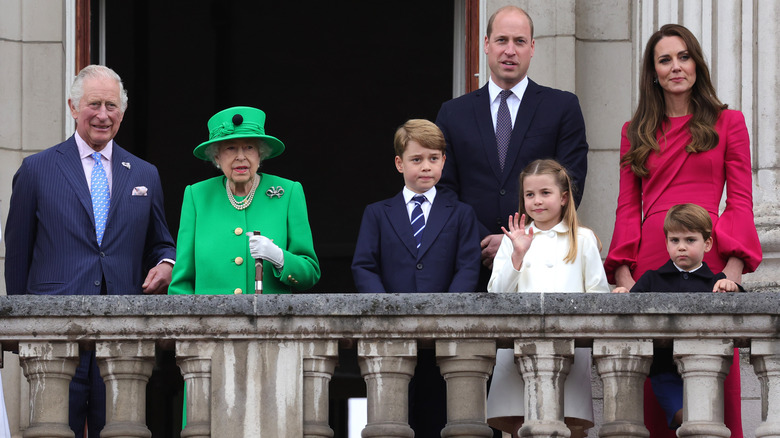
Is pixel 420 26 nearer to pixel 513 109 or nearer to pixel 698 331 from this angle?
pixel 513 109

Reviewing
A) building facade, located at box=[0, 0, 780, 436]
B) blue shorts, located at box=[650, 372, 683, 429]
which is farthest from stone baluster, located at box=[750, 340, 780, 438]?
building facade, located at box=[0, 0, 780, 436]

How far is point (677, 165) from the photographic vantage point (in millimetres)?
6324

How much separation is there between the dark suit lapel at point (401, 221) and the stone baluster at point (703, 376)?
49.7 inches

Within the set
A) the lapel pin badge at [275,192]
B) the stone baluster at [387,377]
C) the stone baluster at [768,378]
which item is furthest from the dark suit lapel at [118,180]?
the stone baluster at [768,378]

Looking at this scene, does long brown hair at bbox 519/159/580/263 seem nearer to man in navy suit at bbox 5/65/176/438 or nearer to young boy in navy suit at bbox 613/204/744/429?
young boy in navy suit at bbox 613/204/744/429

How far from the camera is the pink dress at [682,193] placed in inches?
244

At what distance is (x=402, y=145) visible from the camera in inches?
253

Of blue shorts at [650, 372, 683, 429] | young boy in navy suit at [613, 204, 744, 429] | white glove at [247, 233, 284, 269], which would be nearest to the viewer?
blue shorts at [650, 372, 683, 429]

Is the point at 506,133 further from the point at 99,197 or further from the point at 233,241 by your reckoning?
the point at 99,197

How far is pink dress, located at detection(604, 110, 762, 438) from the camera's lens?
6.20 metres

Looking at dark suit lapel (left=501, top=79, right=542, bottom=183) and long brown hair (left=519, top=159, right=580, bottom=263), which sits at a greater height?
dark suit lapel (left=501, top=79, right=542, bottom=183)

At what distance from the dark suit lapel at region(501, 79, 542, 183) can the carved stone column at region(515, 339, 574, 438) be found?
52.3 inches

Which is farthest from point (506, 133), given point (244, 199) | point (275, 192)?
point (244, 199)

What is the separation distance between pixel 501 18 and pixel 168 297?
2.09 m
